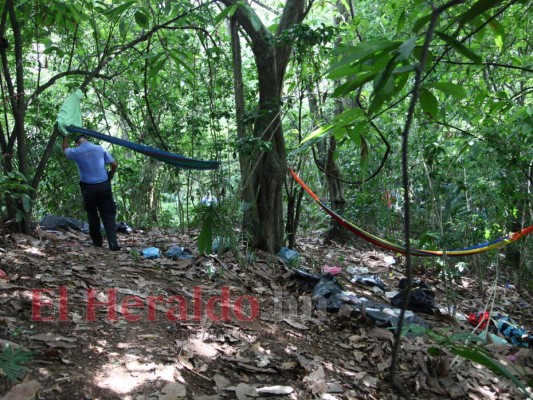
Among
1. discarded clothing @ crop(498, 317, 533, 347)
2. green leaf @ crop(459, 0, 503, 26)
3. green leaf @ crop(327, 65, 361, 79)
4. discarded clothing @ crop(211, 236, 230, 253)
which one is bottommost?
discarded clothing @ crop(498, 317, 533, 347)

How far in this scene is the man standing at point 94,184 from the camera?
3902 millimetres

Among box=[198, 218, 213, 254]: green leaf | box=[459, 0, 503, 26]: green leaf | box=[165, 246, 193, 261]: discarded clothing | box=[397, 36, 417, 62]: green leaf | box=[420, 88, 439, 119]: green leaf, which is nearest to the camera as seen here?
box=[397, 36, 417, 62]: green leaf

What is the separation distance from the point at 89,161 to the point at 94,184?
19 cm

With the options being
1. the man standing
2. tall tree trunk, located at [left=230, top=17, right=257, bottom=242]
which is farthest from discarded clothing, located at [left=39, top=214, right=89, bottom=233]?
tall tree trunk, located at [left=230, top=17, right=257, bottom=242]

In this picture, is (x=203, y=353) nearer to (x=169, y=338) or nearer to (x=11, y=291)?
(x=169, y=338)

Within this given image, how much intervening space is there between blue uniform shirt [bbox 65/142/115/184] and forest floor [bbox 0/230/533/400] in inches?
24.4

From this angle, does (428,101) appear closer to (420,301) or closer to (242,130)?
(420,301)

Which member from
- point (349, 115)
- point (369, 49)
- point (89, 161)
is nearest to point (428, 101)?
point (349, 115)

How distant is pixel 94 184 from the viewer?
156 inches

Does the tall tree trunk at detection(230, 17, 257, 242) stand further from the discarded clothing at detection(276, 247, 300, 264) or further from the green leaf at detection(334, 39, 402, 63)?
the green leaf at detection(334, 39, 402, 63)

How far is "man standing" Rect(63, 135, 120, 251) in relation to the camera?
390 centimetres

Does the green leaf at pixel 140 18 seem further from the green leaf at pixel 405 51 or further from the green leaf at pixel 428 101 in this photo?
the green leaf at pixel 405 51

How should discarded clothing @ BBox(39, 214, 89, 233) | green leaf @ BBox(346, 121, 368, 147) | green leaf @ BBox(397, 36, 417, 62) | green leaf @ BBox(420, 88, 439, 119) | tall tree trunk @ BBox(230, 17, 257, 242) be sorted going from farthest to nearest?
discarded clothing @ BBox(39, 214, 89, 233) < tall tree trunk @ BBox(230, 17, 257, 242) < green leaf @ BBox(346, 121, 368, 147) < green leaf @ BBox(420, 88, 439, 119) < green leaf @ BBox(397, 36, 417, 62)

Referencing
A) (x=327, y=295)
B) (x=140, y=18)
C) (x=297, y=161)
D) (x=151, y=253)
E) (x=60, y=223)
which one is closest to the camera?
(x=140, y=18)
